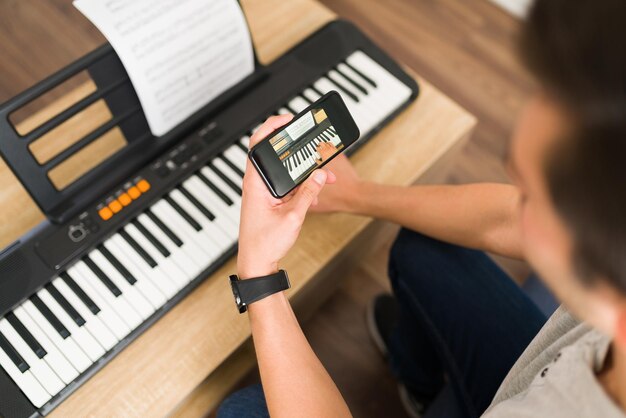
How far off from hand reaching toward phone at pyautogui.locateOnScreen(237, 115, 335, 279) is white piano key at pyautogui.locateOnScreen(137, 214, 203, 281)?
130mm

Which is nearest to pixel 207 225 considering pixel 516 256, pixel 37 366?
pixel 37 366

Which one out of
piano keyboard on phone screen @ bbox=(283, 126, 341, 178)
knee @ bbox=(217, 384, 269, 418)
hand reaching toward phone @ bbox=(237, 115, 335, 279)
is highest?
piano keyboard on phone screen @ bbox=(283, 126, 341, 178)

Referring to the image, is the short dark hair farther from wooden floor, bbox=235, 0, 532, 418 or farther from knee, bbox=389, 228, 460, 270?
wooden floor, bbox=235, 0, 532, 418

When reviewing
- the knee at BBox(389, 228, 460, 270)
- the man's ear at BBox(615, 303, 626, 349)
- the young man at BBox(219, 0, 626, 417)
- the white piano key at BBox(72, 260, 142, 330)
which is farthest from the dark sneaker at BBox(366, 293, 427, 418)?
the man's ear at BBox(615, 303, 626, 349)

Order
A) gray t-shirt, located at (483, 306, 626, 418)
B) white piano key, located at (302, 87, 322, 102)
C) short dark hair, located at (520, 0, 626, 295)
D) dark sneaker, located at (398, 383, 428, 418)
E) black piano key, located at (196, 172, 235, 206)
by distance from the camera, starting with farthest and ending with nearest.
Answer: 1. dark sneaker, located at (398, 383, 428, 418)
2. white piano key, located at (302, 87, 322, 102)
3. black piano key, located at (196, 172, 235, 206)
4. gray t-shirt, located at (483, 306, 626, 418)
5. short dark hair, located at (520, 0, 626, 295)

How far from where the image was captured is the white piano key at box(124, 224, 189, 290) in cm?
89

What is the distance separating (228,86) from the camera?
3.34 ft

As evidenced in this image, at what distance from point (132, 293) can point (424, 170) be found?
611 millimetres

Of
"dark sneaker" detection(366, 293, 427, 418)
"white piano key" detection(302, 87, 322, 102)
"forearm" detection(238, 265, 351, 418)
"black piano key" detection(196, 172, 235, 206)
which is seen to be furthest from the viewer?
"dark sneaker" detection(366, 293, 427, 418)

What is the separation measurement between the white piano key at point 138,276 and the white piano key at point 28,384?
20 centimetres

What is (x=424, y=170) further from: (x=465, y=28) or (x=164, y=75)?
(x=465, y=28)

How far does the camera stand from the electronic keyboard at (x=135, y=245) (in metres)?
0.82

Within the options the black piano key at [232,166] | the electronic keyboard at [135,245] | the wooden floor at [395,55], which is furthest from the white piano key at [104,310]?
the wooden floor at [395,55]

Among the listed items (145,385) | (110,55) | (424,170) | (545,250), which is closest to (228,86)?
(110,55)
